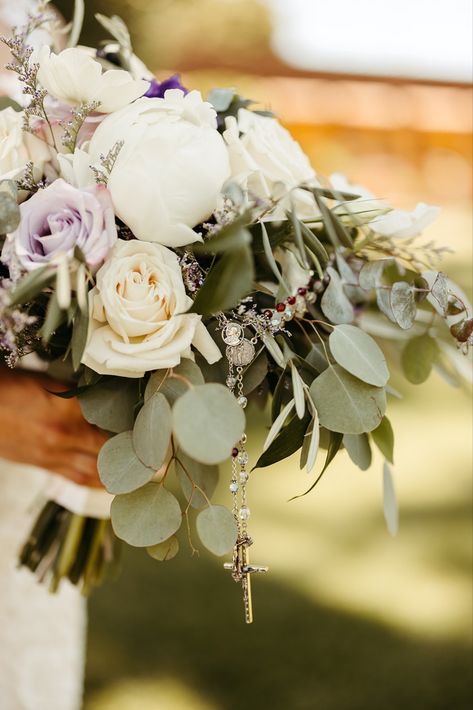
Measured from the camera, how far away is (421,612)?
6.87ft

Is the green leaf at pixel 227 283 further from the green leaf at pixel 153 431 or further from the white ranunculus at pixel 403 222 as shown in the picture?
the white ranunculus at pixel 403 222

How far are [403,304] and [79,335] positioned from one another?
0.30 metres

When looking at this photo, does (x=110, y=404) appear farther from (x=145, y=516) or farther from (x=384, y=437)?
(x=384, y=437)

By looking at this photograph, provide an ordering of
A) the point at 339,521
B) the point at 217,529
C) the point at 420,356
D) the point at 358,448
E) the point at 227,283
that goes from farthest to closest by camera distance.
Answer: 1. the point at 339,521
2. the point at 420,356
3. the point at 358,448
4. the point at 217,529
5. the point at 227,283

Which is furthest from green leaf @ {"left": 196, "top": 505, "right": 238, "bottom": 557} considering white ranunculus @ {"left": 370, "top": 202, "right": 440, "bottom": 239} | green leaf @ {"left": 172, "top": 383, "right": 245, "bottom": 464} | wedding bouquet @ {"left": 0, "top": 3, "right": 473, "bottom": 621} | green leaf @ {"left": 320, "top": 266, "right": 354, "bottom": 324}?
white ranunculus @ {"left": 370, "top": 202, "right": 440, "bottom": 239}

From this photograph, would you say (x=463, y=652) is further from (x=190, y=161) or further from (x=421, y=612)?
(x=190, y=161)

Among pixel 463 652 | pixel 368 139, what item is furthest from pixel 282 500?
pixel 368 139

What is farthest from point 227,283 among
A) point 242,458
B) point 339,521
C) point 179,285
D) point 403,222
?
point 339,521

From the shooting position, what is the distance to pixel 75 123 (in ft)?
1.98

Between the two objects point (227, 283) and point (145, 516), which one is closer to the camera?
point (227, 283)

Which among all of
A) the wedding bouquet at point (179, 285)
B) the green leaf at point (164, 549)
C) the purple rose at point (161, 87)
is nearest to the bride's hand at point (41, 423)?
the wedding bouquet at point (179, 285)

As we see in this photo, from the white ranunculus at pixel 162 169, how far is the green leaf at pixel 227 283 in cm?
7

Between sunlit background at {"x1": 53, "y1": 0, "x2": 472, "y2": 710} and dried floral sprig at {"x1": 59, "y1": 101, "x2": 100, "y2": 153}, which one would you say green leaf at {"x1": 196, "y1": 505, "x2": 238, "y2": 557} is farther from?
sunlit background at {"x1": 53, "y1": 0, "x2": 472, "y2": 710}

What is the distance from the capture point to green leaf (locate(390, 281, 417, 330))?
25.7 inches
